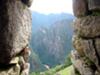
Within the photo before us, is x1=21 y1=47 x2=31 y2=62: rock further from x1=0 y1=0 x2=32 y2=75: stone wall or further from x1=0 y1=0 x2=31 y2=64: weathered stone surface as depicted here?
x1=0 y1=0 x2=31 y2=64: weathered stone surface

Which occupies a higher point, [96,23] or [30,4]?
[30,4]

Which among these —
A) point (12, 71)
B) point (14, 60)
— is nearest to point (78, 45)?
point (14, 60)

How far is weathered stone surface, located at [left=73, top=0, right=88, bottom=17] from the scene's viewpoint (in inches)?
577

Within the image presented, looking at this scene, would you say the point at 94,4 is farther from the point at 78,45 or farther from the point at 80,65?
the point at 80,65

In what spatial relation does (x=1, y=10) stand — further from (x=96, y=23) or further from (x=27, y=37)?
(x=96, y=23)

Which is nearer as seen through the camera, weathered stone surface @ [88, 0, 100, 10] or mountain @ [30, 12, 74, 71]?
weathered stone surface @ [88, 0, 100, 10]

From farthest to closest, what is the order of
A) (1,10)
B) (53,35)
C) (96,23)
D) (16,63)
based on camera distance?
1. (53,35)
2. (96,23)
3. (16,63)
4. (1,10)

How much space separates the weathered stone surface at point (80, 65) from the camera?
14.6 metres

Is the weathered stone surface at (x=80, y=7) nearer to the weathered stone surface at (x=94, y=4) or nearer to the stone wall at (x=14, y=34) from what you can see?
the weathered stone surface at (x=94, y=4)

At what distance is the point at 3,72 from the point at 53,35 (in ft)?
305

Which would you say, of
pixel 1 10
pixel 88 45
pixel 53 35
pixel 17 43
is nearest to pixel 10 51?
pixel 17 43

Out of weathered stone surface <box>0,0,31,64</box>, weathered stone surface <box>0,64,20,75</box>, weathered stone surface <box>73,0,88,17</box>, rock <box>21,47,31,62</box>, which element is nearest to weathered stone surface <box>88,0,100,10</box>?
weathered stone surface <box>73,0,88,17</box>

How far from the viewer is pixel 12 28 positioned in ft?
36.8

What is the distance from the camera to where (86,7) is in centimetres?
1466
